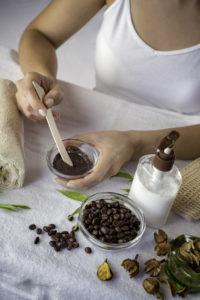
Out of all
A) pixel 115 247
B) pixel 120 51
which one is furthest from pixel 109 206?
pixel 120 51

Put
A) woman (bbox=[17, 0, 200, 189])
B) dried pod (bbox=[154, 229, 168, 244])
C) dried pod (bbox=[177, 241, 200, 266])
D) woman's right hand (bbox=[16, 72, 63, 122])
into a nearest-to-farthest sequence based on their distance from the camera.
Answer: dried pod (bbox=[177, 241, 200, 266]) → dried pod (bbox=[154, 229, 168, 244]) → woman's right hand (bbox=[16, 72, 63, 122]) → woman (bbox=[17, 0, 200, 189])

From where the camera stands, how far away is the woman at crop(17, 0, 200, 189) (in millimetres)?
1160

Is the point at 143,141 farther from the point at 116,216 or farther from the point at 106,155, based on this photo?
the point at 116,216

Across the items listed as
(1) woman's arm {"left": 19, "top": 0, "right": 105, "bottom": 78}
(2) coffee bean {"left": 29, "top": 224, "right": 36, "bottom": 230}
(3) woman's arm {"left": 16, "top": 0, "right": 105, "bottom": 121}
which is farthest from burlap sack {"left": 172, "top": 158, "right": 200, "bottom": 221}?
(1) woman's arm {"left": 19, "top": 0, "right": 105, "bottom": 78}

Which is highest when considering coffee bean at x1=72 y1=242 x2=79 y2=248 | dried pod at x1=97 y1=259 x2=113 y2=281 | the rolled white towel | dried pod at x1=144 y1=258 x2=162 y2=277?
the rolled white towel

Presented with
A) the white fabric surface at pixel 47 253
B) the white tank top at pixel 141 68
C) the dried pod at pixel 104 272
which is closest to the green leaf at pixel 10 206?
the white fabric surface at pixel 47 253

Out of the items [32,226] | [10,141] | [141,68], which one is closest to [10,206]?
[32,226]

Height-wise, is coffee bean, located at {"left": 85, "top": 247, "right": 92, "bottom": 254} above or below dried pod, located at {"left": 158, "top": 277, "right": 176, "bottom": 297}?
above

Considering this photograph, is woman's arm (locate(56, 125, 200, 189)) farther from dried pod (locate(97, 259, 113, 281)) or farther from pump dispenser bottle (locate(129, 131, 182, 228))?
dried pod (locate(97, 259, 113, 281))

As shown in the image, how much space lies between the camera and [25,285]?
2.30 ft

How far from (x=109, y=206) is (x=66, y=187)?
13cm

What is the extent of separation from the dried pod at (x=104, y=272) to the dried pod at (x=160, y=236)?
0.14 meters

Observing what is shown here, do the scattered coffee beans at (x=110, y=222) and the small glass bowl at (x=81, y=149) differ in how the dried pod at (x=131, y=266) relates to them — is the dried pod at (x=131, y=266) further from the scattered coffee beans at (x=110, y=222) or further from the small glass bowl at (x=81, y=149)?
the small glass bowl at (x=81, y=149)

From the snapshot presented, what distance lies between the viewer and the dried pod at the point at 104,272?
661 millimetres
